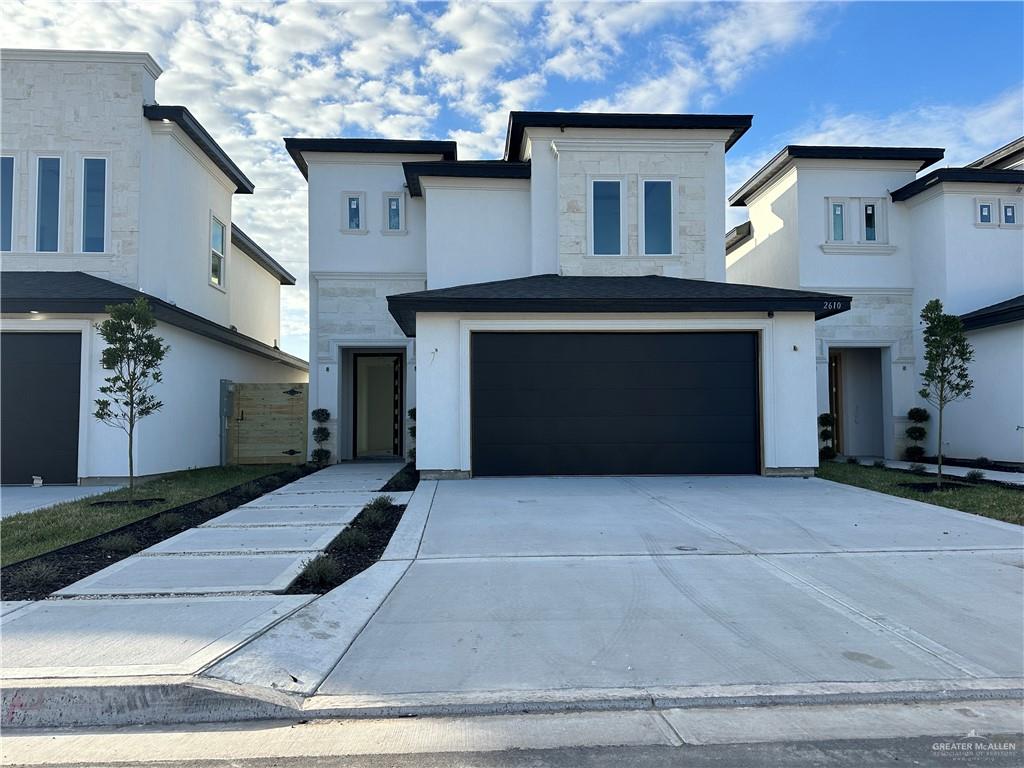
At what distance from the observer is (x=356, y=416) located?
61.1ft

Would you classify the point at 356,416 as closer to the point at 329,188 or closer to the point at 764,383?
the point at 329,188

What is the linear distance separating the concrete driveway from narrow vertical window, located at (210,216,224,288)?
11.6 m

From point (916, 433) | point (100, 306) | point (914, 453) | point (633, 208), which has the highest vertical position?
point (633, 208)

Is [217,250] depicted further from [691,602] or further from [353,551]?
Result: [691,602]

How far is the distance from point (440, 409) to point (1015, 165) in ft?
53.6

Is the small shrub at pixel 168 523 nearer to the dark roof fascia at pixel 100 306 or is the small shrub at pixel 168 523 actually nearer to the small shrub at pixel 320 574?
the small shrub at pixel 320 574

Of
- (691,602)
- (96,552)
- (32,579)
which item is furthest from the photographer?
(96,552)

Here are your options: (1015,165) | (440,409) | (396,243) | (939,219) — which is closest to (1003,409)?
(939,219)

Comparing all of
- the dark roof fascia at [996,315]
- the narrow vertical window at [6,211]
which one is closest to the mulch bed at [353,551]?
the narrow vertical window at [6,211]

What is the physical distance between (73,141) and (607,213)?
1101 cm

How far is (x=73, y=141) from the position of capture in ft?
44.0

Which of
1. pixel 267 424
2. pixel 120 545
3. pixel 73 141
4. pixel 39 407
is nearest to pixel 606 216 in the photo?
pixel 267 424

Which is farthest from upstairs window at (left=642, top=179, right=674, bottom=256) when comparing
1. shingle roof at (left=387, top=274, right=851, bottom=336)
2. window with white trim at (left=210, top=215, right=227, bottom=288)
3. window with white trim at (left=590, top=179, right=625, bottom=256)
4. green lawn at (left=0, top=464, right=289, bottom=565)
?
window with white trim at (left=210, top=215, right=227, bottom=288)

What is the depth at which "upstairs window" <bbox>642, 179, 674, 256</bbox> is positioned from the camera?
14672 millimetres
